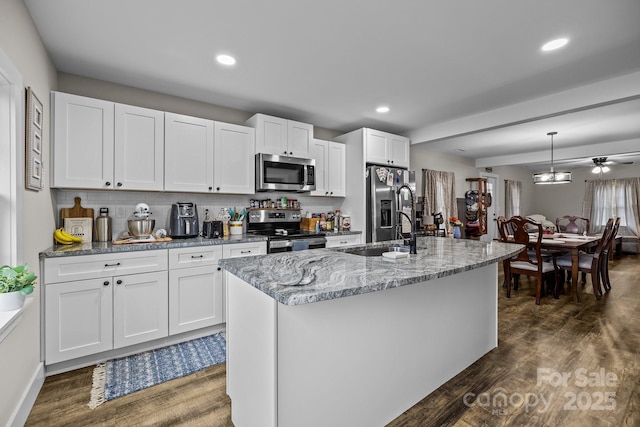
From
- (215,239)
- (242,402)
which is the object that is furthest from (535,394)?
(215,239)

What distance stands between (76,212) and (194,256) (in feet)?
3.63

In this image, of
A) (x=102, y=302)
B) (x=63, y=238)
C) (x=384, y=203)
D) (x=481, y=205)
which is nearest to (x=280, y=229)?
(x=384, y=203)

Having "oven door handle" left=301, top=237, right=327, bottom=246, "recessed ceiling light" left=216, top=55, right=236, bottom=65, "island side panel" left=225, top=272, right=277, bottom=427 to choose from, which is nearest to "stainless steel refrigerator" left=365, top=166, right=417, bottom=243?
"oven door handle" left=301, top=237, right=327, bottom=246

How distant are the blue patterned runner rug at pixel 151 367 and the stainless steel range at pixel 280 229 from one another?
3.62 feet

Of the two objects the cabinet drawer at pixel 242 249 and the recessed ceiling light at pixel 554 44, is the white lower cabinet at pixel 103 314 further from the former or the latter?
the recessed ceiling light at pixel 554 44

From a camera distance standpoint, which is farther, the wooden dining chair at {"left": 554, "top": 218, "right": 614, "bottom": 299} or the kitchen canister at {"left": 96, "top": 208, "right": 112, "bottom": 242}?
the wooden dining chair at {"left": 554, "top": 218, "right": 614, "bottom": 299}

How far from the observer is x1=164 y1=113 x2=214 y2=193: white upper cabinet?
118 inches

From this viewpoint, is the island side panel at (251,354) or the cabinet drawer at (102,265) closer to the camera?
the island side panel at (251,354)

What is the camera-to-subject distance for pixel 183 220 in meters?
3.08

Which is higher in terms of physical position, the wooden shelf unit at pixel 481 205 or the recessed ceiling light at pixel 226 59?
the recessed ceiling light at pixel 226 59

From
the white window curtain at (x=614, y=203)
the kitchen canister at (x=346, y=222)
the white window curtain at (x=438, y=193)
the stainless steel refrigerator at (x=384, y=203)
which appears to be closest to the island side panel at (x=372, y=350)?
the stainless steel refrigerator at (x=384, y=203)

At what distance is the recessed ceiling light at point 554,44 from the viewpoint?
223cm

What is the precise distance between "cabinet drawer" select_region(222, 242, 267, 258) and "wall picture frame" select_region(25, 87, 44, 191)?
1.44m

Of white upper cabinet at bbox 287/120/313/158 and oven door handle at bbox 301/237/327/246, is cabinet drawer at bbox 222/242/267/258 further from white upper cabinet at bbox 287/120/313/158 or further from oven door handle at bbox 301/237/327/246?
white upper cabinet at bbox 287/120/313/158
